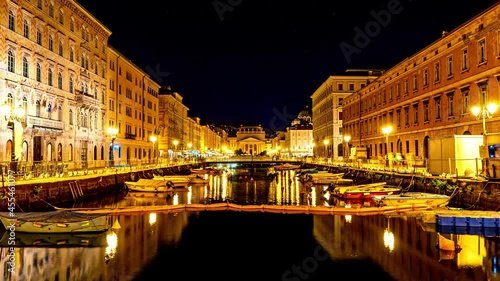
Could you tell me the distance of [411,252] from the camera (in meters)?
18.2

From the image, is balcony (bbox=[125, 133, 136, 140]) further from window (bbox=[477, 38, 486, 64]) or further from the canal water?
window (bbox=[477, 38, 486, 64])

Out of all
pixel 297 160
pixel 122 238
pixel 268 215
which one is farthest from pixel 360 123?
pixel 122 238

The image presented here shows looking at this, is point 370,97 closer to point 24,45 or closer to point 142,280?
point 24,45

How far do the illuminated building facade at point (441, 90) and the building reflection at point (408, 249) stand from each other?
37.6 feet

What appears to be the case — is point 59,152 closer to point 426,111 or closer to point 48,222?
point 48,222

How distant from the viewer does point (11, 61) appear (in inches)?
1449

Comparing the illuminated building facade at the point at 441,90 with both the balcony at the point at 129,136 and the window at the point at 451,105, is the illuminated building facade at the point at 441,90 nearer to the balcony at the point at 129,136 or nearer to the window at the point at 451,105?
the window at the point at 451,105

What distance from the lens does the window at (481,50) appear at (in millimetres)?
34531

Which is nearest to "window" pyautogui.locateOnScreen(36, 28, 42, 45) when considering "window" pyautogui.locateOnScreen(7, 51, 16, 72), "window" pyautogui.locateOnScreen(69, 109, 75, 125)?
"window" pyautogui.locateOnScreen(7, 51, 16, 72)

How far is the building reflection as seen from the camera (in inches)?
608

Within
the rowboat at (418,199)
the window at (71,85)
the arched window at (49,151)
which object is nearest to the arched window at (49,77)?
the window at (71,85)

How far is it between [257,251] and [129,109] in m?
58.5

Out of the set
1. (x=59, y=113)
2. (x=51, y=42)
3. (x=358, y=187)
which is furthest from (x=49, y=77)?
(x=358, y=187)

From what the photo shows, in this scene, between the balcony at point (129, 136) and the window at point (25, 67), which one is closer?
the window at point (25, 67)
